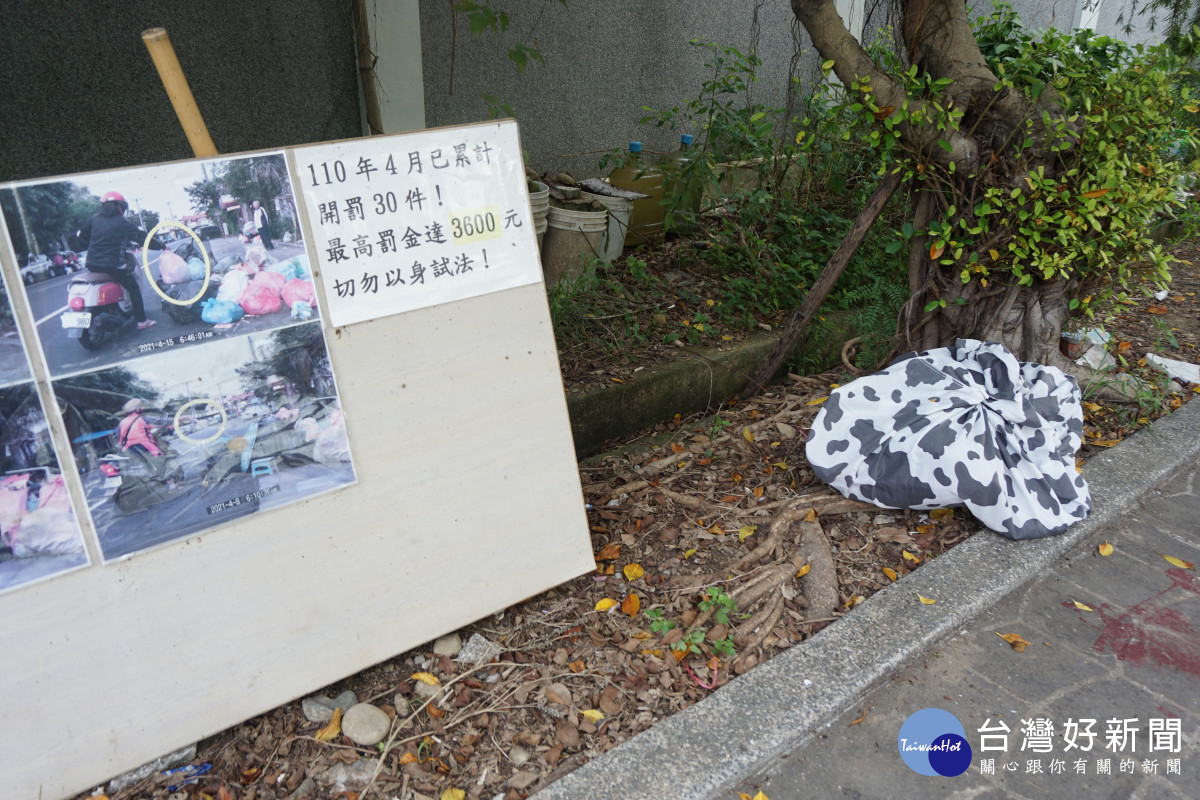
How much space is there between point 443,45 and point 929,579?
4251 mm

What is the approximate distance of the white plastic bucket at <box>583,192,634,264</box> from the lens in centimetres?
515

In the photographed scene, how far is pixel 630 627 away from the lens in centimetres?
250

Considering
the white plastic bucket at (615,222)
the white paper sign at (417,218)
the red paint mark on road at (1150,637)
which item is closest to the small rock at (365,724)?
the white paper sign at (417,218)

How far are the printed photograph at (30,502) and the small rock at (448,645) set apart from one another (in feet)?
3.36

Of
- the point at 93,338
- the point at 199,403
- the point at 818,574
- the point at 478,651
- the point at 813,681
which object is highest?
the point at 93,338

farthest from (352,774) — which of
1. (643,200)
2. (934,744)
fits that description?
(643,200)

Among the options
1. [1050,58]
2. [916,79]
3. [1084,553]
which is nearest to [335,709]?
[1084,553]

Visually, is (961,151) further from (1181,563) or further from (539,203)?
(539,203)

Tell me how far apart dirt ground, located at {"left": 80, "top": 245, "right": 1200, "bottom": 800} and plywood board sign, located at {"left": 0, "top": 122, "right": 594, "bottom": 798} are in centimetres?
19

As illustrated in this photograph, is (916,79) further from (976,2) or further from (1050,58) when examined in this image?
(976,2)

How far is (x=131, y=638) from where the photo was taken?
1.83 metres

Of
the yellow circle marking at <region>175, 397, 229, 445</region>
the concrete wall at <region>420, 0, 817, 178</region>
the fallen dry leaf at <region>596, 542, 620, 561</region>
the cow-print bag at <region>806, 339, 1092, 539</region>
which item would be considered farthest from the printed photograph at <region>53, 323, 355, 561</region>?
the concrete wall at <region>420, 0, 817, 178</region>

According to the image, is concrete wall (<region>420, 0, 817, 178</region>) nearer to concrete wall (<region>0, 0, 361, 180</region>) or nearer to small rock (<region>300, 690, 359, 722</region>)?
concrete wall (<region>0, 0, 361, 180</region>)

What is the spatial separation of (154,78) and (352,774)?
3.62 m
